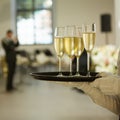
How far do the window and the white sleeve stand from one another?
12.0 metres

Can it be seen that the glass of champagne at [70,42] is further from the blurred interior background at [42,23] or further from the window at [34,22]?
the window at [34,22]

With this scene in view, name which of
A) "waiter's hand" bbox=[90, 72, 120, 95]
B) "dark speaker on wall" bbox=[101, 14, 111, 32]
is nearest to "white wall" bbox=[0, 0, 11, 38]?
"dark speaker on wall" bbox=[101, 14, 111, 32]

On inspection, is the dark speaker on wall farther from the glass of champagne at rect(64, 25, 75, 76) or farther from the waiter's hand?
the waiter's hand

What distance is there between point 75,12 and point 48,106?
23.3 ft

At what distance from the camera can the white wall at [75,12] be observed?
13086mm

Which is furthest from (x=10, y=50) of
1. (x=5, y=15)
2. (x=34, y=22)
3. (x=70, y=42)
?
(x=70, y=42)

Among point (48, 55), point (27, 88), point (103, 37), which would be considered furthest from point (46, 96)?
point (103, 37)

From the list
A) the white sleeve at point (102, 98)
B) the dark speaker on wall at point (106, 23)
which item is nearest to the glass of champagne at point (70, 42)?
the white sleeve at point (102, 98)

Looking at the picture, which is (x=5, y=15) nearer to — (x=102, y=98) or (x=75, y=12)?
(x=75, y=12)

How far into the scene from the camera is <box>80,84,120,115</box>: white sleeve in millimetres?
1485

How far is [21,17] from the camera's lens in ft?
44.7

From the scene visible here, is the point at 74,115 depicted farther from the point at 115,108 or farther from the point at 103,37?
the point at 103,37

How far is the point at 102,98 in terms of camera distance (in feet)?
5.02

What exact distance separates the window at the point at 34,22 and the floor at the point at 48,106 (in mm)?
4493
